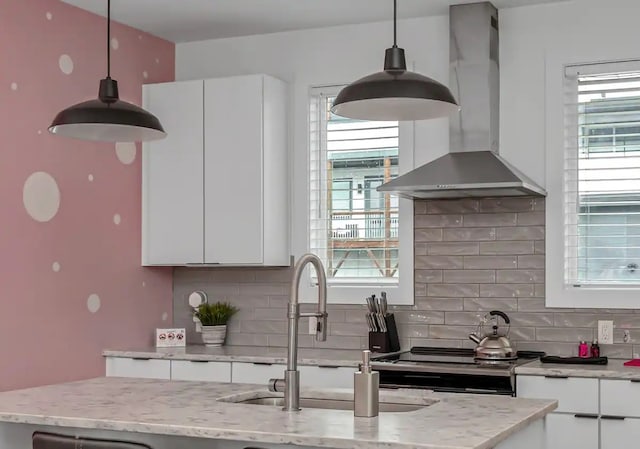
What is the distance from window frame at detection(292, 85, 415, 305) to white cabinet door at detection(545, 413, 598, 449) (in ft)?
3.98

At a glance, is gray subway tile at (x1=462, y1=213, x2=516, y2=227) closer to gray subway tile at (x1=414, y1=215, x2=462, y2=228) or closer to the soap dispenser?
gray subway tile at (x1=414, y1=215, x2=462, y2=228)

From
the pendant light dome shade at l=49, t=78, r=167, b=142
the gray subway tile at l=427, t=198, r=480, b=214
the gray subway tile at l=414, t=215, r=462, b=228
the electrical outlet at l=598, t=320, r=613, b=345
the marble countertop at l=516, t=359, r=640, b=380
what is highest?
the pendant light dome shade at l=49, t=78, r=167, b=142

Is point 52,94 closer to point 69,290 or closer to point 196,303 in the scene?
point 69,290

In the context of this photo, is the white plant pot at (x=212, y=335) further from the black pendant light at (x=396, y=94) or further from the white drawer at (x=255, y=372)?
the black pendant light at (x=396, y=94)

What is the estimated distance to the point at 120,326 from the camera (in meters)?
5.65

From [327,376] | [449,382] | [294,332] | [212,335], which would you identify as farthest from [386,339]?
[294,332]

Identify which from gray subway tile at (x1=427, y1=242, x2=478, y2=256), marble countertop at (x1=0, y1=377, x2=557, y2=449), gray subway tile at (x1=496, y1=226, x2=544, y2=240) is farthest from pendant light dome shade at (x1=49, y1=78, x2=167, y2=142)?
gray subway tile at (x1=496, y1=226, x2=544, y2=240)

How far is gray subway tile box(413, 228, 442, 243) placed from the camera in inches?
213

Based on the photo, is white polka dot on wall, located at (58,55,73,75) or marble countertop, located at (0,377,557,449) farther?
white polka dot on wall, located at (58,55,73,75)

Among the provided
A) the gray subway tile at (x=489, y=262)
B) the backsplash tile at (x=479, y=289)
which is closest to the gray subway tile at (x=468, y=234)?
the backsplash tile at (x=479, y=289)

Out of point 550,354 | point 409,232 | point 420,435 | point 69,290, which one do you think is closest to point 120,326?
point 69,290

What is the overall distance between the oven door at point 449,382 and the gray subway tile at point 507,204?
1.09 metres

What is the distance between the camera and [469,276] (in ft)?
17.5

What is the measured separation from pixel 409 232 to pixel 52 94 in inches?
83.2
